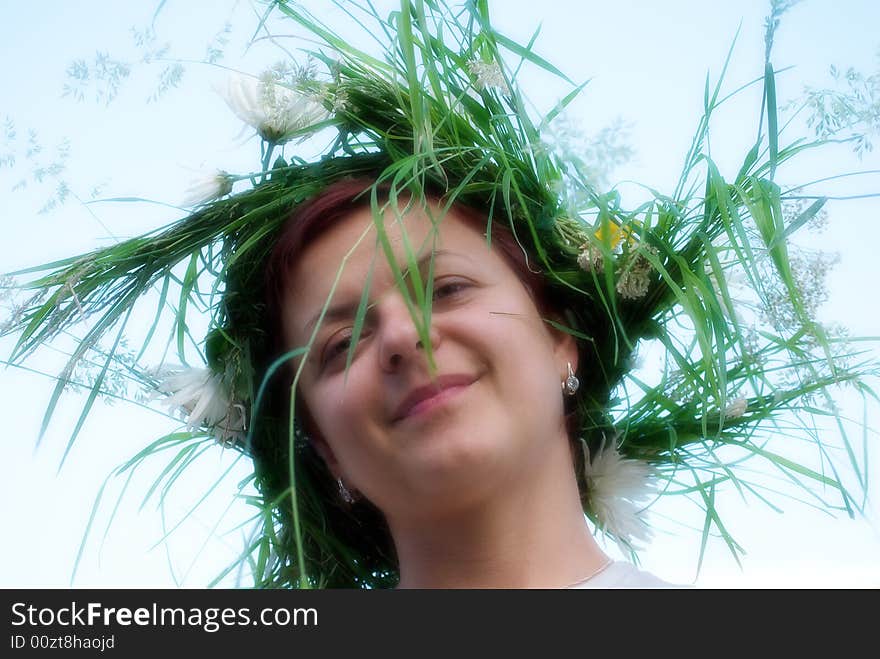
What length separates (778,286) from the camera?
4.09 ft

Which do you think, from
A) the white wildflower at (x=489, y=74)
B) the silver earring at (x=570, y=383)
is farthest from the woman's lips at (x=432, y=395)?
the white wildflower at (x=489, y=74)

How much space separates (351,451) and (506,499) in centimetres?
21

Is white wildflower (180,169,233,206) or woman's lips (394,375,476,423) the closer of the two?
woman's lips (394,375,476,423)

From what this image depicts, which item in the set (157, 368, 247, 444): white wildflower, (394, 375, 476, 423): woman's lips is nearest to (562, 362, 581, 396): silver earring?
(394, 375, 476, 423): woman's lips

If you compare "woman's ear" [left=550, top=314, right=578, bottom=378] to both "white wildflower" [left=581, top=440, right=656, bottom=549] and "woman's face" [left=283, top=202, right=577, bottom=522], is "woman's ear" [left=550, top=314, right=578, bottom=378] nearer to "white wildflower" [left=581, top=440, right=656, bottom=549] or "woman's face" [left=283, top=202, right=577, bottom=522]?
"woman's face" [left=283, top=202, right=577, bottom=522]

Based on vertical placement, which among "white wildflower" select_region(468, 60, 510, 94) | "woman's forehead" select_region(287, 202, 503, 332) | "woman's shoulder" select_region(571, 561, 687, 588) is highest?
"white wildflower" select_region(468, 60, 510, 94)

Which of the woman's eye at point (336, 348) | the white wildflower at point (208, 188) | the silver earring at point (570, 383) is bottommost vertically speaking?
the silver earring at point (570, 383)

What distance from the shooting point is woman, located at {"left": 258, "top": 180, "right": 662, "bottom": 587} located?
3.76 ft

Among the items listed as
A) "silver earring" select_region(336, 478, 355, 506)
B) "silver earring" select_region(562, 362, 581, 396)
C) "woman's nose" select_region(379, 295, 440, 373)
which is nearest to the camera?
"woman's nose" select_region(379, 295, 440, 373)

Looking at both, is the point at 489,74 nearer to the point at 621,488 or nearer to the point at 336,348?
the point at 336,348

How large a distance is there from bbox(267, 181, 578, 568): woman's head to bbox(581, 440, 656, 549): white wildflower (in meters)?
0.18

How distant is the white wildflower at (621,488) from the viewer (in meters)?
1.48

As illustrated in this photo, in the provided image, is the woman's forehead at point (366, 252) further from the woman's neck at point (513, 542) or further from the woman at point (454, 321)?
the woman's neck at point (513, 542)
